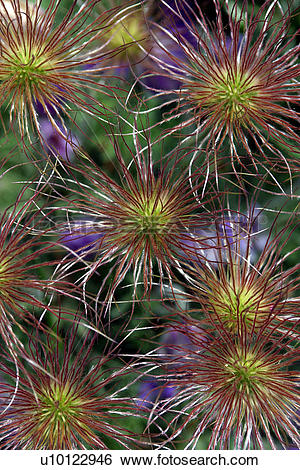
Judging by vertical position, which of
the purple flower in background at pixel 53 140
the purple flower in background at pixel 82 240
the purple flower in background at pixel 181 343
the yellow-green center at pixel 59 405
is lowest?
the yellow-green center at pixel 59 405

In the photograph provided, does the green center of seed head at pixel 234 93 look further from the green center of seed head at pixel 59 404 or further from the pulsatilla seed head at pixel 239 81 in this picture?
the green center of seed head at pixel 59 404

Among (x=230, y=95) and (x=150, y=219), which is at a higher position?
(x=230, y=95)

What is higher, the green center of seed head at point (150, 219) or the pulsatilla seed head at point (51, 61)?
the pulsatilla seed head at point (51, 61)

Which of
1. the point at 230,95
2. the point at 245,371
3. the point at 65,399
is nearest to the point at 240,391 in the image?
the point at 245,371

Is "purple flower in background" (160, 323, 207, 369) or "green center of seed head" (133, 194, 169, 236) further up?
"green center of seed head" (133, 194, 169, 236)

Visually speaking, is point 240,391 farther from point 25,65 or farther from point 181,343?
point 25,65

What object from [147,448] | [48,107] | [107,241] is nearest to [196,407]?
[147,448]

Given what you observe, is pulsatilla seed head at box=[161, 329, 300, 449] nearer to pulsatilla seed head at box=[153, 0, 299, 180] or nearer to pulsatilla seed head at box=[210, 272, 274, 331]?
pulsatilla seed head at box=[210, 272, 274, 331]

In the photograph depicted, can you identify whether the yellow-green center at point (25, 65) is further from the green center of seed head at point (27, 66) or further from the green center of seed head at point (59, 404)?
the green center of seed head at point (59, 404)

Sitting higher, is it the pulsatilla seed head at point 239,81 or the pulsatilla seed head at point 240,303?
the pulsatilla seed head at point 239,81

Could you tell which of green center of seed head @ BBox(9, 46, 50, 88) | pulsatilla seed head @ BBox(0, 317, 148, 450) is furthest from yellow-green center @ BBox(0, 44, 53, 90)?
pulsatilla seed head @ BBox(0, 317, 148, 450)

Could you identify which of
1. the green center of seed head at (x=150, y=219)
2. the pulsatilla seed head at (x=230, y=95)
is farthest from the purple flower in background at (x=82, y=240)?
the pulsatilla seed head at (x=230, y=95)

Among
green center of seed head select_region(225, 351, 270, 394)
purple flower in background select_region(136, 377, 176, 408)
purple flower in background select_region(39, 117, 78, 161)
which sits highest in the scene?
purple flower in background select_region(39, 117, 78, 161)

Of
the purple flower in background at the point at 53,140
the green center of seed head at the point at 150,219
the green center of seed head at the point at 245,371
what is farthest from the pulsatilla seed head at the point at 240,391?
the purple flower in background at the point at 53,140
